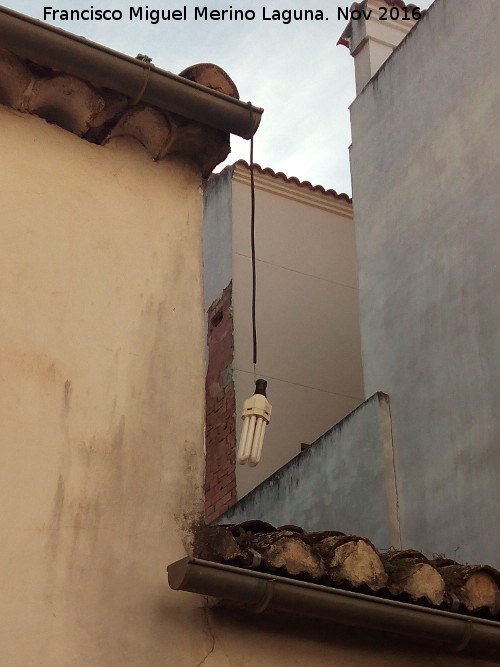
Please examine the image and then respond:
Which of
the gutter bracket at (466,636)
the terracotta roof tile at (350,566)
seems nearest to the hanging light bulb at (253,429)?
the terracotta roof tile at (350,566)

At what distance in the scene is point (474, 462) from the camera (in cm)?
854

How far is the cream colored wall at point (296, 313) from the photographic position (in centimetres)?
1223

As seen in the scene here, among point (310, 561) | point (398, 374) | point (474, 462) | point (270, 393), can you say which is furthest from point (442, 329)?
point (310, 561)

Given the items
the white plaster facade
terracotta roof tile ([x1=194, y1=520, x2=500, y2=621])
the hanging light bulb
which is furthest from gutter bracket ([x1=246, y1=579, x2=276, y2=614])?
the white plaster facade

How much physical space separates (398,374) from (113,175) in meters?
4.81

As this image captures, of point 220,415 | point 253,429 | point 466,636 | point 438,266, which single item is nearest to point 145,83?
point 253,429

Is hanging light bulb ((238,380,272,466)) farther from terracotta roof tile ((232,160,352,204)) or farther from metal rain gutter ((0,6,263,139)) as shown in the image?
terracotta roof tile ((232,160,352,204))

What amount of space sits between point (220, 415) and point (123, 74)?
6897mm

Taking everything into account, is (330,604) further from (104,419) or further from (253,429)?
(104,419)

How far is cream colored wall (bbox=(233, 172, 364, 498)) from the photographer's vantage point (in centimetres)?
1223

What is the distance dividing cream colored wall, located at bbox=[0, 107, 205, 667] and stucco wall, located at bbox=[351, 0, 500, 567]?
381 cm

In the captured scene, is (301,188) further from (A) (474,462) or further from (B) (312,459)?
(A) (474,462)

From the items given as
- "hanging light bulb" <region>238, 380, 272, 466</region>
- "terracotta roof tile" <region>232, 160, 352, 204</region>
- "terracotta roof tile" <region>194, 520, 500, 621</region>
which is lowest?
"terracotta roof tile" <region>194, 520, 500, 621</region>

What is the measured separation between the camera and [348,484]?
31.8 feet
